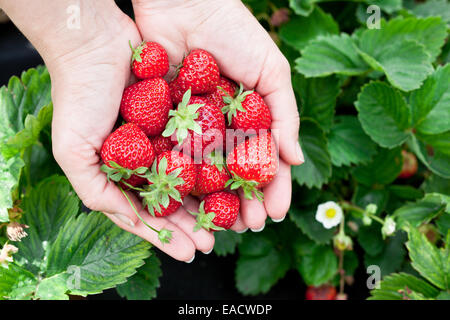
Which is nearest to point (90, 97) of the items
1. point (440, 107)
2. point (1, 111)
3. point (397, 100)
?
point (1, 111)

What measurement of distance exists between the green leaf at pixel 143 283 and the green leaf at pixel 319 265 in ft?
1.54

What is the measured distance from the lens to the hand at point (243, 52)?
3.40 ft

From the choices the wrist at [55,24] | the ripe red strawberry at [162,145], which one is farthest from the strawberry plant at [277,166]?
the wrist at [55,24]

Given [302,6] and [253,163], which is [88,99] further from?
[302,6]

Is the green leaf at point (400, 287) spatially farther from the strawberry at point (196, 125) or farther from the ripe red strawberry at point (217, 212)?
the strawberry at point (196, 125)

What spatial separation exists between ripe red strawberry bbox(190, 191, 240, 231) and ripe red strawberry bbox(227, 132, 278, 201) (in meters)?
0.04

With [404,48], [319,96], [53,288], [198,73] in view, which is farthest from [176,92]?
[404,48]

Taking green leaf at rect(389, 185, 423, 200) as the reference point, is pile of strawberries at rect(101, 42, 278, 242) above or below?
above

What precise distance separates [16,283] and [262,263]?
76 cm

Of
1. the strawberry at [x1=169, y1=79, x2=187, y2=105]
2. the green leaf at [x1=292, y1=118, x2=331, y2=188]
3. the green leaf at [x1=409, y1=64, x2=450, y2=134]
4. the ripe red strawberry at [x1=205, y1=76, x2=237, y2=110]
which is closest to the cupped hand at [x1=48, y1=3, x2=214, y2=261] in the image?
the strawberry at [x1=169, y1=79, x2=187, y2=105]

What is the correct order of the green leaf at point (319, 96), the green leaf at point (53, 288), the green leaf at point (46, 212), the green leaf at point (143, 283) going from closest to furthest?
the green leaf at point (53, 288)
the green leaf at point (46, 212)
the green leaf at point (143, 283)
the green leaf at point (319, 96)

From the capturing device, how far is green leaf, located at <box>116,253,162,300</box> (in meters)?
1.12

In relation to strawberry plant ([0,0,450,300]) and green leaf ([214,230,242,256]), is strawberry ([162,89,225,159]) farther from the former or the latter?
green leaf ([214,230,242,256])
